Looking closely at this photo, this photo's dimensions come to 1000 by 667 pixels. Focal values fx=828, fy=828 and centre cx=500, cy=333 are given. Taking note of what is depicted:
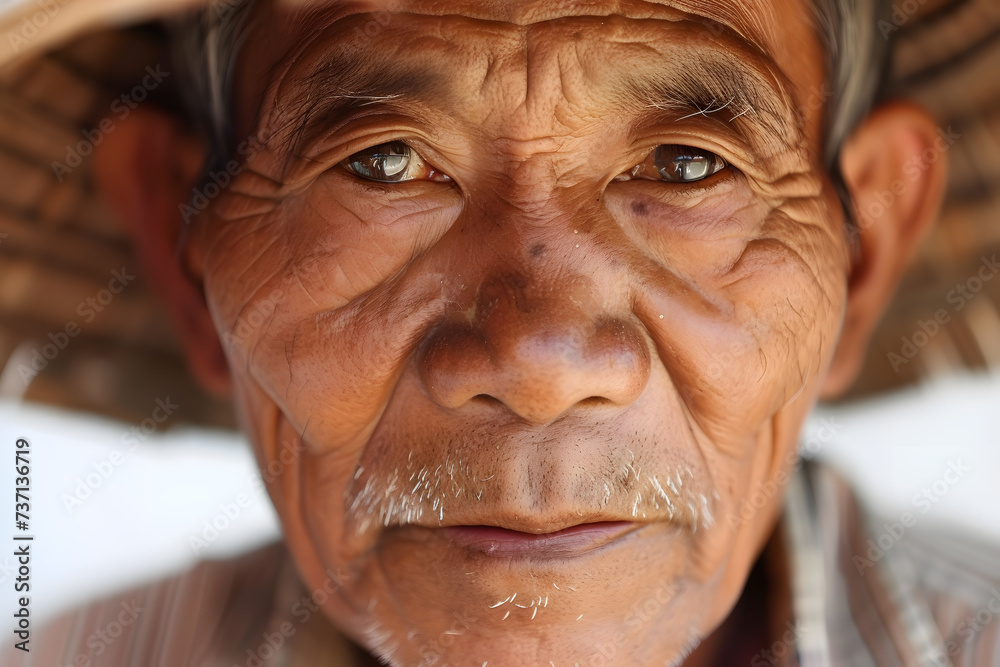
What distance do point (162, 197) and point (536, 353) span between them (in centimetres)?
95

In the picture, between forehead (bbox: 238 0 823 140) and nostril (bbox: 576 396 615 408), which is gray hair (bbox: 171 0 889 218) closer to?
forehead (bbox: 238 0 823 140)

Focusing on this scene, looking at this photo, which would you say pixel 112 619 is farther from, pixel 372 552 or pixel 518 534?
pixel 518 534

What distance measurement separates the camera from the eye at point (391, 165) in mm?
1196

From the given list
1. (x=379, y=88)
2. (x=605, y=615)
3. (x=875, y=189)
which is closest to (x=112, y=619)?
(x=605, y=615)

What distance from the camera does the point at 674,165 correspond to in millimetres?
1187

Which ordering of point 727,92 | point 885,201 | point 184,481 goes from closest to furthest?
point 727,92, point 885,201, point 184,481

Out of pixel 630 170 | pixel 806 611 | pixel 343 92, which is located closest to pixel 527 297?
pixel 630 170

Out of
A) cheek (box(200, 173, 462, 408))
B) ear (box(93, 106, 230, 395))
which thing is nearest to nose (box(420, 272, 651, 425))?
cheek (box(200, 173, 462, 408))

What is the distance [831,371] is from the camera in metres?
1.54

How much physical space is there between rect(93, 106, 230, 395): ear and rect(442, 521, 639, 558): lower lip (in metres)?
0.71

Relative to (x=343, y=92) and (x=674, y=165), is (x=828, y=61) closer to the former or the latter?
(x=674, y=165)

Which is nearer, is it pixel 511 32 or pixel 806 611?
pixel 511 32

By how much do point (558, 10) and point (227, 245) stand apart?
62 cm

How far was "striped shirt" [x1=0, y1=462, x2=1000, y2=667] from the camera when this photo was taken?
156cm
